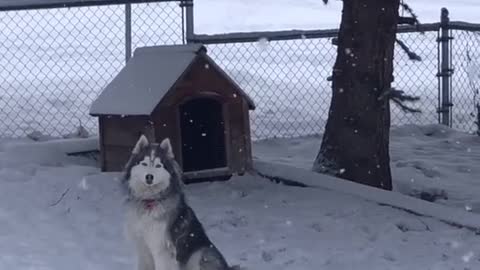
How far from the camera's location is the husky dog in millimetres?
5543

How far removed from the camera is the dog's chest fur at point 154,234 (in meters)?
5.52

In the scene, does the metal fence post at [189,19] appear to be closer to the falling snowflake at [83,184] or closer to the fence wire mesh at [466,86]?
the falling snowflake at [83,184]

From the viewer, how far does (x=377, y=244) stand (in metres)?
6.70

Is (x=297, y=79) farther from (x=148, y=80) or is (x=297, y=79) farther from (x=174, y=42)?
(x=148, y=80)

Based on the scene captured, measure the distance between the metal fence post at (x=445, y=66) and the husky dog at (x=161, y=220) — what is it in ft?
20.1

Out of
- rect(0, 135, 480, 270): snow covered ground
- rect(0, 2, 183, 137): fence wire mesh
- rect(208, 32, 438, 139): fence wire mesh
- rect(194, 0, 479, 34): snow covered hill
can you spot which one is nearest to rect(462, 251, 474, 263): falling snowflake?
rect(0, 135, 480, 270): snow covered ground

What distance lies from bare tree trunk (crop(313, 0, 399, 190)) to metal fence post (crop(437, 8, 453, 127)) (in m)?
3.32

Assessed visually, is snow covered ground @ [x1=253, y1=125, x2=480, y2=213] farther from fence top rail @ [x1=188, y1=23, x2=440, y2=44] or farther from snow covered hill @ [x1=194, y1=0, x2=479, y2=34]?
snow covered hill @ [x1=194, y1=0, x2=479, y2=34]

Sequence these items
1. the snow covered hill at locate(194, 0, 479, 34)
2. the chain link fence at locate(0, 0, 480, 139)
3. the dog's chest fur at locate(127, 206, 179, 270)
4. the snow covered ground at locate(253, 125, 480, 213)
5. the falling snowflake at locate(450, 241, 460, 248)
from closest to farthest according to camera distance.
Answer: the dog's chest fur at locate(127, 206, 179, 270) < the falling snowflake at locate(450, 241, 460, 248) < the snow covered ground at locate(253, 125, 480, 213) < the chain link fence at locate(0, 0, 480, 139) < the snow covered hill at locate(194, 0, 479, 34)

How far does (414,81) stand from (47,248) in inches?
429

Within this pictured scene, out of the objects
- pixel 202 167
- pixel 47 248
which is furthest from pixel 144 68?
pixel 47 248

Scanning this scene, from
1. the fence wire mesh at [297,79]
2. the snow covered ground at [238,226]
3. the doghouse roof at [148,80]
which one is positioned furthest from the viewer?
the fence wire mesh at [297,79]

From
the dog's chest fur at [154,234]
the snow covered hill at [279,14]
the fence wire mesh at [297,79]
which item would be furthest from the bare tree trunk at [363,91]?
the snow covered hill at [279,14]

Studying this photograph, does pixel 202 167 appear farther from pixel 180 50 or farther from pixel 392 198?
pixel 392 198
